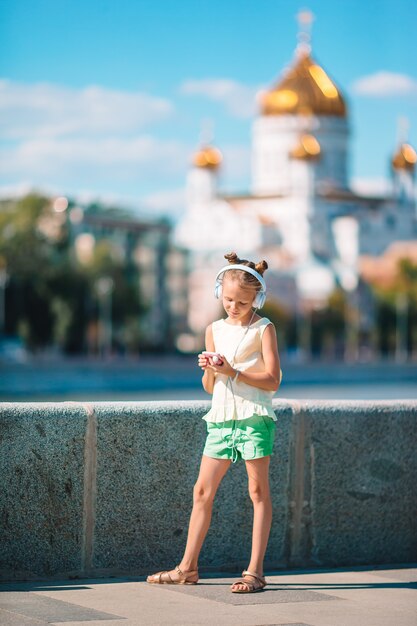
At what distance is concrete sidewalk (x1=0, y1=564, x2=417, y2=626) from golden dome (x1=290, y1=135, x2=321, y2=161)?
121 meters

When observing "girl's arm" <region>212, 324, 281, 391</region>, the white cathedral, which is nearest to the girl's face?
"girl's arm" <region>212, 324, 281, 391</region>

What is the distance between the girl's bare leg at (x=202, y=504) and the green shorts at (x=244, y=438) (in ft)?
0.20

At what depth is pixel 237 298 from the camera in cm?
612

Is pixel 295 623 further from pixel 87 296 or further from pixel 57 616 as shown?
pixel 87 296

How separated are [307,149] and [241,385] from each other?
122 m

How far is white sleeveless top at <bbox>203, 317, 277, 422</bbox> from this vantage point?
612cm

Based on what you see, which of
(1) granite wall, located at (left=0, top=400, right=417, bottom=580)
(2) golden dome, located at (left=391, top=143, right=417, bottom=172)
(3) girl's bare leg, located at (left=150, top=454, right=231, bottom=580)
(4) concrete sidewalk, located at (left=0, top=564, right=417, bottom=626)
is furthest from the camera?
(2) golden dome, located at (left=391, top=143, right=417, bottom=172)

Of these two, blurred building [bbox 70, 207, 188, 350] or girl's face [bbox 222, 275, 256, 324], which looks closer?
girl's face [bbox 222, 275, 256, 324]

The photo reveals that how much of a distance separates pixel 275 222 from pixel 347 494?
127m

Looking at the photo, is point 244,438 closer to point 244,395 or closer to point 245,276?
point 244,395

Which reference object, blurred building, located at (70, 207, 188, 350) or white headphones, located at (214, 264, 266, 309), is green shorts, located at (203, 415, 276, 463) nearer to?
white headphones, located at (214, 264, 266, 309)

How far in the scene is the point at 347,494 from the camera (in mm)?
7133

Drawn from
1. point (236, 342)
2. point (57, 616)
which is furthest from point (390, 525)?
point (57, 616)

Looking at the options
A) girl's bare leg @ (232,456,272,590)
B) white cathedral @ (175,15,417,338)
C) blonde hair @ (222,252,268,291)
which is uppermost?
white cathedral @ (175,15,417,338)
